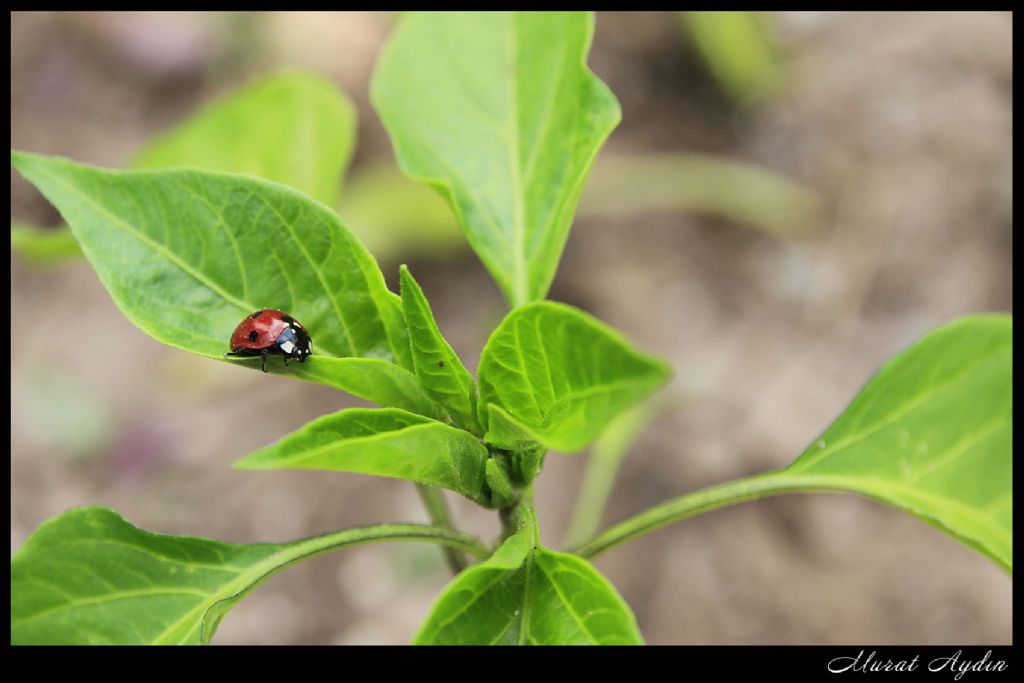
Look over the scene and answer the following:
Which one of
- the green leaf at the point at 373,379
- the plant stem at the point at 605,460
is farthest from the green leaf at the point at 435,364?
the plant stem at the point at 605,460

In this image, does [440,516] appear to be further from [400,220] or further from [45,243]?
[400,220]

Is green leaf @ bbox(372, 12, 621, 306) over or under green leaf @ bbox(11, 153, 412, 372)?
over

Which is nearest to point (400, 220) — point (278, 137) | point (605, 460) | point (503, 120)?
point (605, 460)

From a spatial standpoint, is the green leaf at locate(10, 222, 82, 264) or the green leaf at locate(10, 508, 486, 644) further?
the green leaf at locate(10, 222, 82, 264)

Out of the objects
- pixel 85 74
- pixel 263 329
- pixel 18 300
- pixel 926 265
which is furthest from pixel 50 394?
pixel 926 265

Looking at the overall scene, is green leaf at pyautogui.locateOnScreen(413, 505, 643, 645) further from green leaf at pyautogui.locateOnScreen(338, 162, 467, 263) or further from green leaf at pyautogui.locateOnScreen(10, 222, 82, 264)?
green leaf at pyautogui.locateOnScreen(338, 162, 467, 263)

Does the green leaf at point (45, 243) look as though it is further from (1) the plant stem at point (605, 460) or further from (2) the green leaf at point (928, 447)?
(1) the plant stem at point (605, 460)

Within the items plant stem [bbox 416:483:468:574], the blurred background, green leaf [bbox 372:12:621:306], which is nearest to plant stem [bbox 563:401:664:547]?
the blurred background
